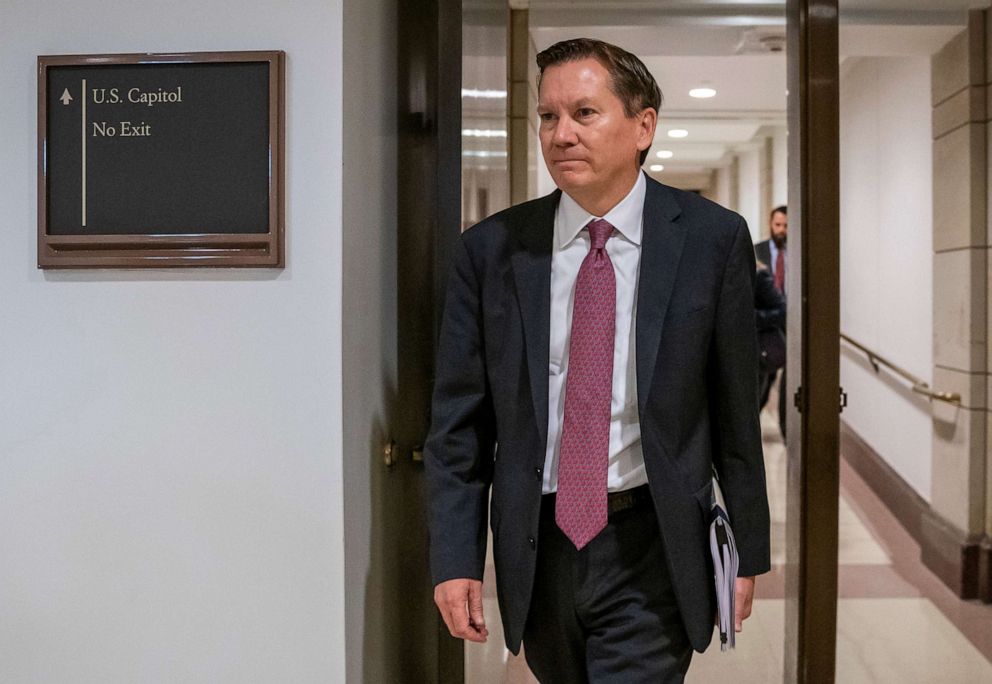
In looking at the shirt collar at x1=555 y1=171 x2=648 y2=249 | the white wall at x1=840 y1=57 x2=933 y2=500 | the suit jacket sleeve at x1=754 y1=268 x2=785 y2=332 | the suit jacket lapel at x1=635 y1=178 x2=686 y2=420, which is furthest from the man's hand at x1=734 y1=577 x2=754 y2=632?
the suit jacket sleeve at x1=754 y1=268 x2=785 y2=332

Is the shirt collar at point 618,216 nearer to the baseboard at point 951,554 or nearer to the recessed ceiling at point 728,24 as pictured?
the recessed ceiling at point 728,24

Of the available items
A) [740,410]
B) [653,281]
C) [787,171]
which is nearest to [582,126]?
[653,281]

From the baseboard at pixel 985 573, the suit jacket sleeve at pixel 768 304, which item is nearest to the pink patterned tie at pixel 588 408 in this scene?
the baseboard at pixel 985 573

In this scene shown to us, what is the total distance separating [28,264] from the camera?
5.88 ft

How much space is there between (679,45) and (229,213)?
3.91 m

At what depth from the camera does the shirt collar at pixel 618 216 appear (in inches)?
69.4

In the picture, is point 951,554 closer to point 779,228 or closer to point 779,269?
point 779,269

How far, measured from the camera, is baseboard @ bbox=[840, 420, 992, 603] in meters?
4.55

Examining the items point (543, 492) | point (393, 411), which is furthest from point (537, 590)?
point (393, 411)

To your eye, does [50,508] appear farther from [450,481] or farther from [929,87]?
[929,87]

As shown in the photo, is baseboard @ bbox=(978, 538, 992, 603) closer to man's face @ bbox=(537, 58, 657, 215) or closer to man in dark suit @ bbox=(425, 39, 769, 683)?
man in dark suit @ bbox=(425, 39, 769, 683)

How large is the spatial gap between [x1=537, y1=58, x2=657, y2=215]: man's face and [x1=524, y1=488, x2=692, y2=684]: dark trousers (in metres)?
0.58

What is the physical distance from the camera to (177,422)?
1.79 meters

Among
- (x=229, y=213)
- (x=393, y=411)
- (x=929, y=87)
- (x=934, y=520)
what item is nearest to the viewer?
(x=229, y=213)
